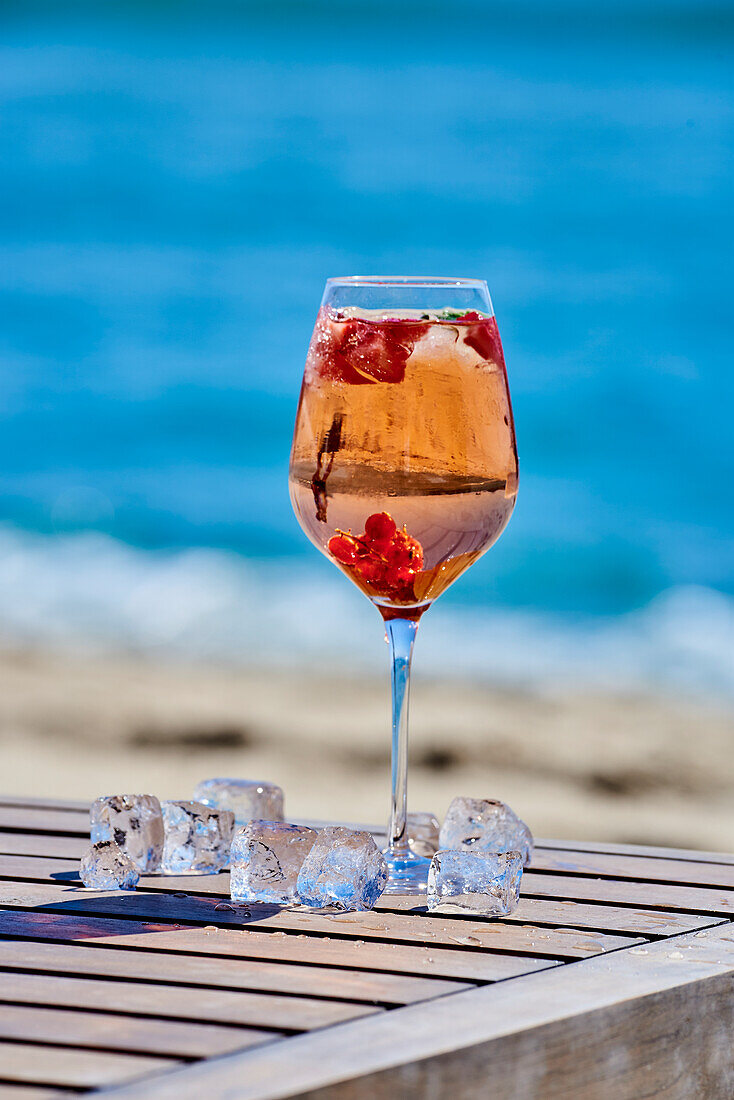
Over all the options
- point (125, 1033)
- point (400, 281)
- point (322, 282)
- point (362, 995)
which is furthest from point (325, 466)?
point (322, 282)

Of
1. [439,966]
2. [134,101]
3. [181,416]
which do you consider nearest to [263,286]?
[181,416]

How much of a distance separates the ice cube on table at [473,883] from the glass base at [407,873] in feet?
0.37

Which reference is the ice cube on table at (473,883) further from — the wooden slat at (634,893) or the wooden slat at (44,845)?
the wooden slat at (44,845)

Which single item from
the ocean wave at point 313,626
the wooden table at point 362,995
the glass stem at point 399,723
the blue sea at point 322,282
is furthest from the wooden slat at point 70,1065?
the blue sea at point 322,282

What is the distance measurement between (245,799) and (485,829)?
1.08 feet

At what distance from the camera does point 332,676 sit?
772cm

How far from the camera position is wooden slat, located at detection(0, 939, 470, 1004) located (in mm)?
1295

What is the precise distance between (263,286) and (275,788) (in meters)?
10.0

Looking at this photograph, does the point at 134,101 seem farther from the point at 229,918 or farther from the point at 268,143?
the point at 229,918

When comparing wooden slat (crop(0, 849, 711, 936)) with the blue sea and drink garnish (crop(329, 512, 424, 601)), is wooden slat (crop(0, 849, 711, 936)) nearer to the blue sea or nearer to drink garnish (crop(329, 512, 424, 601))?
drink garnish (crop(329, 512, 424, 601))

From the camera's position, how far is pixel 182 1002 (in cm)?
125

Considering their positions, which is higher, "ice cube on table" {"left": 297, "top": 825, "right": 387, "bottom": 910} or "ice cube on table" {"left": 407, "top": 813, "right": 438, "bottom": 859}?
"ice cube on table" {"left": 407, "top": 813, "right": 438, "bottom": 859}

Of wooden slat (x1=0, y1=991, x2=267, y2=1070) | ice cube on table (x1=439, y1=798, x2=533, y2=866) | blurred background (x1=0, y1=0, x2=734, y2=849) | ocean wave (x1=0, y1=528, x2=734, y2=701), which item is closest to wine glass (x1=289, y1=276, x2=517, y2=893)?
ice cube on table (x1=439, y1=798, x2=533, y2=866)

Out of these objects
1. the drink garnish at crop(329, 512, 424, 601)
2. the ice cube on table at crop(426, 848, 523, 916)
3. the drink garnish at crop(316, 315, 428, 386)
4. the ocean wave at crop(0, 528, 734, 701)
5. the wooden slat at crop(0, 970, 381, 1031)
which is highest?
the ocean wave at crop(0, 528, 734, 701)
